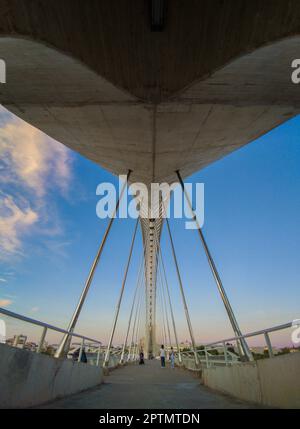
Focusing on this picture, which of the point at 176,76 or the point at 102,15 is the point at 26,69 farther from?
the point at 176,76

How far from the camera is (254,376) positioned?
5496mm

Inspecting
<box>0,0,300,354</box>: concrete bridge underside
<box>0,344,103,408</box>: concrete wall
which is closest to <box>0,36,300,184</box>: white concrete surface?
<box>0,0,300,354</box>: concrete bridge underside

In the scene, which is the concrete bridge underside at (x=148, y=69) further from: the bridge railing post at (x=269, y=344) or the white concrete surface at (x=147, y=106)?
the bridge railing post at (x=269, y=344)

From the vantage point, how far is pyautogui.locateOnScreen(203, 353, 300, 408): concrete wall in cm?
418

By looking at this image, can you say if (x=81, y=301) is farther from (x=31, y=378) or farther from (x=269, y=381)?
(x=269, y=381)

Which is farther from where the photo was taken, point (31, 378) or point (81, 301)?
point (81, 301)

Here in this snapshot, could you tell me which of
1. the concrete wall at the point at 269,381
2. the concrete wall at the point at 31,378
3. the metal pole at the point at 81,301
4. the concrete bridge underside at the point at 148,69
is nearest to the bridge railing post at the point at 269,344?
the concrete wall at the point at 269,381

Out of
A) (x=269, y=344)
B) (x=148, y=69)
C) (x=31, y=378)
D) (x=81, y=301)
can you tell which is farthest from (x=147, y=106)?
(x=31, y=378)

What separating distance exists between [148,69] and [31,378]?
21.5 ft

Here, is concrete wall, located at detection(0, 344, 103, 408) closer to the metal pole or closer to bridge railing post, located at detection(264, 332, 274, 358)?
the metal pole

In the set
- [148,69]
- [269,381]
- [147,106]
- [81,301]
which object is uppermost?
[147,106]

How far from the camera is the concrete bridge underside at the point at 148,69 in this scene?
251 inches

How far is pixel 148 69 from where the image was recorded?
7.67m

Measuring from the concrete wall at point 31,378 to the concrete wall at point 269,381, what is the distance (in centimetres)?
328
